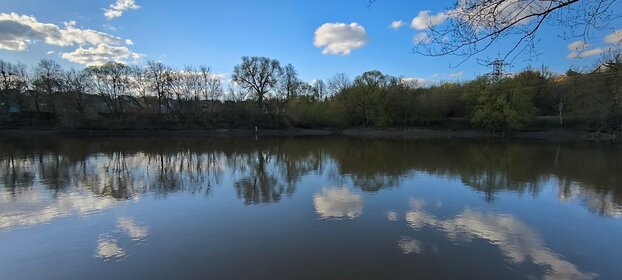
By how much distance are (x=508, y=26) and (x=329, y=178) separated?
458 inches

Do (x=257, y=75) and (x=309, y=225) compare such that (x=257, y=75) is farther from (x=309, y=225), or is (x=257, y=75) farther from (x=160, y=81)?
(x=309, y=225)

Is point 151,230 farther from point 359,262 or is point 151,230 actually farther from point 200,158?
point 200,158

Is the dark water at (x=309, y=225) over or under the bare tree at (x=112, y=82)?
under

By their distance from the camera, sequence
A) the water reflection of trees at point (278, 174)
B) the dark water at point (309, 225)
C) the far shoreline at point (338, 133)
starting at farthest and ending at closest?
the far shoreline at point (338, 133), the water reflection of trees at point (278, 174), the dark water at point (309, 225)

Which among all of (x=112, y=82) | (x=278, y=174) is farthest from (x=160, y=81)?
(x=278, y=174)

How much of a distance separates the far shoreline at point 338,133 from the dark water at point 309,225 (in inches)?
1420

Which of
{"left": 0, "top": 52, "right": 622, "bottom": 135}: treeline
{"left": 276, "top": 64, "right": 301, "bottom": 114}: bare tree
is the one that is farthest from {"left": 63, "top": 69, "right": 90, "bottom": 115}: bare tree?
{"left": 276, "top": 64, "right": 301, "bottom": 114}: bare tree

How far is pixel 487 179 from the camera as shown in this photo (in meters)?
15.1

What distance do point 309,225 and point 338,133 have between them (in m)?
50.4

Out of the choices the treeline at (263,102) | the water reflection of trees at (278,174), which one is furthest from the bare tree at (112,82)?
the water reflection of trees at (278,174)

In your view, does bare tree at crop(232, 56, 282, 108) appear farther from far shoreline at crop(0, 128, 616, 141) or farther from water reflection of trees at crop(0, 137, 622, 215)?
water reflection of trees at crop(0, 137, 622, 215)

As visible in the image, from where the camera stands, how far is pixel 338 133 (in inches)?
2307

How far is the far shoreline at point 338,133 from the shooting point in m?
48.1

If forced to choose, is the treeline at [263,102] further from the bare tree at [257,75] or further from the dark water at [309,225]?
the dark water at [309,225]
